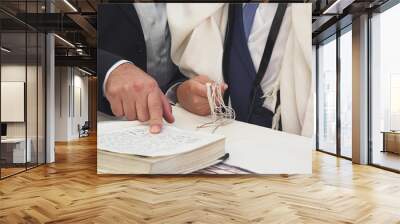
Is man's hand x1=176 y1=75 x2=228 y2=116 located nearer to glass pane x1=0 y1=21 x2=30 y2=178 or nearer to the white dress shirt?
the white dress shirt

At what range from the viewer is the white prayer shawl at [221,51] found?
596 centimetres

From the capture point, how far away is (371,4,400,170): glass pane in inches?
272

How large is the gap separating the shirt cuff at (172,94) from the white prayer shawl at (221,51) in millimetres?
276

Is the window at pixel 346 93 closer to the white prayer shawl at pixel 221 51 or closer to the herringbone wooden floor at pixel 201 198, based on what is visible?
the herringbone wooden floor at pixel 201 198

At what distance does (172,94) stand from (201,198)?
202cm

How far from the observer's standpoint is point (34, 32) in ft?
23.5

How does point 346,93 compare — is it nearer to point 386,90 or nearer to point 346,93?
point 346,93

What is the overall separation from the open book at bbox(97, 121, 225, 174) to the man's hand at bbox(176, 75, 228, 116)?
0.39 metres

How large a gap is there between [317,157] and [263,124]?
12.0 ft

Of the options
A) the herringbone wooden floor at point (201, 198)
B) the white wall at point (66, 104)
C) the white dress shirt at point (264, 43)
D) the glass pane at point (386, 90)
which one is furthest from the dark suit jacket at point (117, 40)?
the white wall at point (66, 104)

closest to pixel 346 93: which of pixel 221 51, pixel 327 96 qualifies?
pixel 327 96

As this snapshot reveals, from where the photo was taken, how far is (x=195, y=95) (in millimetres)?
6008

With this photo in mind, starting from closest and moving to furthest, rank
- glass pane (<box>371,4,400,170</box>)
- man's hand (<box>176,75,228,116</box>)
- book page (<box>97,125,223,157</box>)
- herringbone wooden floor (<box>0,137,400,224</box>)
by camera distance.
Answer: herringbone wooden floor (<box>0,137,400,224</box>)
book page (<box>97,125,223,157</box>)
man's hand (<box>176,75,228,116</box>)
glass pane (<box>371,4,400,170</box>)

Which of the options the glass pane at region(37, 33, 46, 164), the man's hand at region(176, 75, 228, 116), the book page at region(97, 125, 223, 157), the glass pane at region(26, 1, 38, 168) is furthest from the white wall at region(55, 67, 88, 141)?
the man's hand at region(176, 75, 228, 116)
